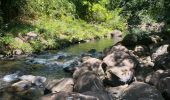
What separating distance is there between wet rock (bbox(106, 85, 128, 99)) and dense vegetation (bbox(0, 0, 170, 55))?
5.72m

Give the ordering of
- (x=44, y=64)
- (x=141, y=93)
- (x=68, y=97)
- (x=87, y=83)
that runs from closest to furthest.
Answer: (x=68, y=97) → (x=141, y=93) → (x=87, y=83) → (x=44, y=64)

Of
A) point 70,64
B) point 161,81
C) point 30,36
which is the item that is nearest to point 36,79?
point 70,64

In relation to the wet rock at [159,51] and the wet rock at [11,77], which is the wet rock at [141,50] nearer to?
the wet rock at [159,51]

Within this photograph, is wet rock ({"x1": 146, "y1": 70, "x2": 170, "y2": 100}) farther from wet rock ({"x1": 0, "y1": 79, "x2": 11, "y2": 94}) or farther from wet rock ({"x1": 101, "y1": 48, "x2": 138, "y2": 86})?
wet rock ({"x1": 0, "y1": 79, "x2": 11, "y2": 94})

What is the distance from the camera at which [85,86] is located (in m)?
9.67

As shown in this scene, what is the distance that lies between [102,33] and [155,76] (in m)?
18.2

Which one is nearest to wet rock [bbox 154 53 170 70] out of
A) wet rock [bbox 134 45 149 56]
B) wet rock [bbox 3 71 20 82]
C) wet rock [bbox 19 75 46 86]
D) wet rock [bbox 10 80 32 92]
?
wet rock [bbox 134 45 149 56]

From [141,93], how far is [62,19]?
1778cm

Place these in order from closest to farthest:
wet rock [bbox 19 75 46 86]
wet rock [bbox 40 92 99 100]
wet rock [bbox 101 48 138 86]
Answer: wet rock [bbox 40 92 99 100] < wet rock [bbox 101 48 138 86] < wet rock [bbox 19 75 46 86]

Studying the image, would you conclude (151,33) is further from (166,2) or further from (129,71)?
(129,71)

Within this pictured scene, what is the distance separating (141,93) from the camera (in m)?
9.08

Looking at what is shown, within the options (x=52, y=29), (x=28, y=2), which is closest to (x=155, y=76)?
(x=52, y=29)

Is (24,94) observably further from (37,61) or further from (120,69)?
(37,61)

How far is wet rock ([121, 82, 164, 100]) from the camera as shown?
29.3 feet
